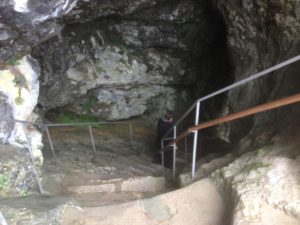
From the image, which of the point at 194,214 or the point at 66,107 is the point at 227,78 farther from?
the point at 194,214

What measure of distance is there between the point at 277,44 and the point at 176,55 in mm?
4581

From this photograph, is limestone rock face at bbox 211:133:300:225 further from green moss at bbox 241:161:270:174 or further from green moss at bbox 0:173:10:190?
green moss at bbox 0:173:10:190

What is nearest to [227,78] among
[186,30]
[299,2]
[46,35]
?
[186,30]

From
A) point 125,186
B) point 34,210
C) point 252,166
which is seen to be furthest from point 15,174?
point 252,166

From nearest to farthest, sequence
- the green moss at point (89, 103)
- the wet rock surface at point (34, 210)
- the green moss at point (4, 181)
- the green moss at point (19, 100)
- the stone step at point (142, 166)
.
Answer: the wet rock surface at point (34, 210) → the green moss at point (4, 181) → the green moss at point (19, 100) → the stone step at point (142, 166) → the green moss at point (89, 103)

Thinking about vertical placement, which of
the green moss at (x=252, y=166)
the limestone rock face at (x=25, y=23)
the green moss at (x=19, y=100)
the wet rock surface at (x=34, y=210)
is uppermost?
the limestone rock face at (x=25, y=23)

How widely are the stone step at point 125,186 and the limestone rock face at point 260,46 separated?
1741mm

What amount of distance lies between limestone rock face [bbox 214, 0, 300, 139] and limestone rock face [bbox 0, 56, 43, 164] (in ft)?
11.7

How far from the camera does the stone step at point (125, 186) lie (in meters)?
5.44

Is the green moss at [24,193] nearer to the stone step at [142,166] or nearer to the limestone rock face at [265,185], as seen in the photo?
the limestone rock face at [265,185]

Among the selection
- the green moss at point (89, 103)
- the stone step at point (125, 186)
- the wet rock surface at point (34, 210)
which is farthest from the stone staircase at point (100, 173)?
the green moss at point (89, 103)

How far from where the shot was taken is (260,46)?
21.4 feet

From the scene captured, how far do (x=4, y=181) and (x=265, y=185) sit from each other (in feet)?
10.2

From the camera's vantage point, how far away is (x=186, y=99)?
1149cm
